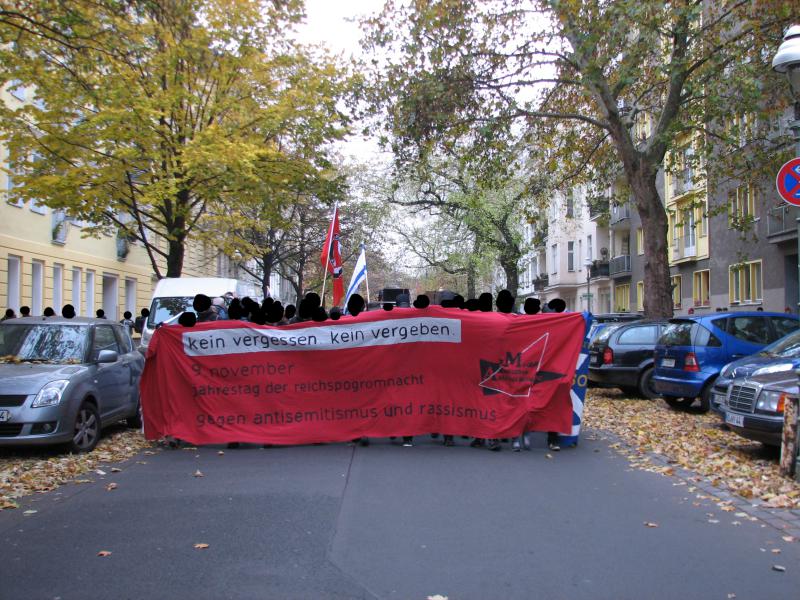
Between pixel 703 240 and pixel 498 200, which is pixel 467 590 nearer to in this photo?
pixel 498 200

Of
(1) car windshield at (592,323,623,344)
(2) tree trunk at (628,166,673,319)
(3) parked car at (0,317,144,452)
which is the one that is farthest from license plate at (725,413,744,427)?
(2) tree trunk at (628,166,673,319)

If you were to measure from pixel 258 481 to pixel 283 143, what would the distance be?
52.4 ft

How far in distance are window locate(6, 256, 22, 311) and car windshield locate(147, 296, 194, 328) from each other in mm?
8004

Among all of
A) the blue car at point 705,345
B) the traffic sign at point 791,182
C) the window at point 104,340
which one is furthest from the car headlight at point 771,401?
the window at point 104,340

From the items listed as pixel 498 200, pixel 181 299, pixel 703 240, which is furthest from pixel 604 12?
pixel 703 240

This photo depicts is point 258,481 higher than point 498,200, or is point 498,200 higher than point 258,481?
point 498,200

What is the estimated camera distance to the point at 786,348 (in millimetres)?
9914

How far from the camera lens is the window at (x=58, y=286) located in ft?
86.4

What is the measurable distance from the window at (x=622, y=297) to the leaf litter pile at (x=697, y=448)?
32.6 meters

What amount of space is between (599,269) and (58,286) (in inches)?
1310

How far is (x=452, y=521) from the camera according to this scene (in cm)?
606

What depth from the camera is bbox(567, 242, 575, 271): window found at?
5700 cm

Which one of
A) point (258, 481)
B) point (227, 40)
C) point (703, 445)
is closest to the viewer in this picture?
point (258, 481)

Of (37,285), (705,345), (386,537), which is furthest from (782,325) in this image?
(37,285)
